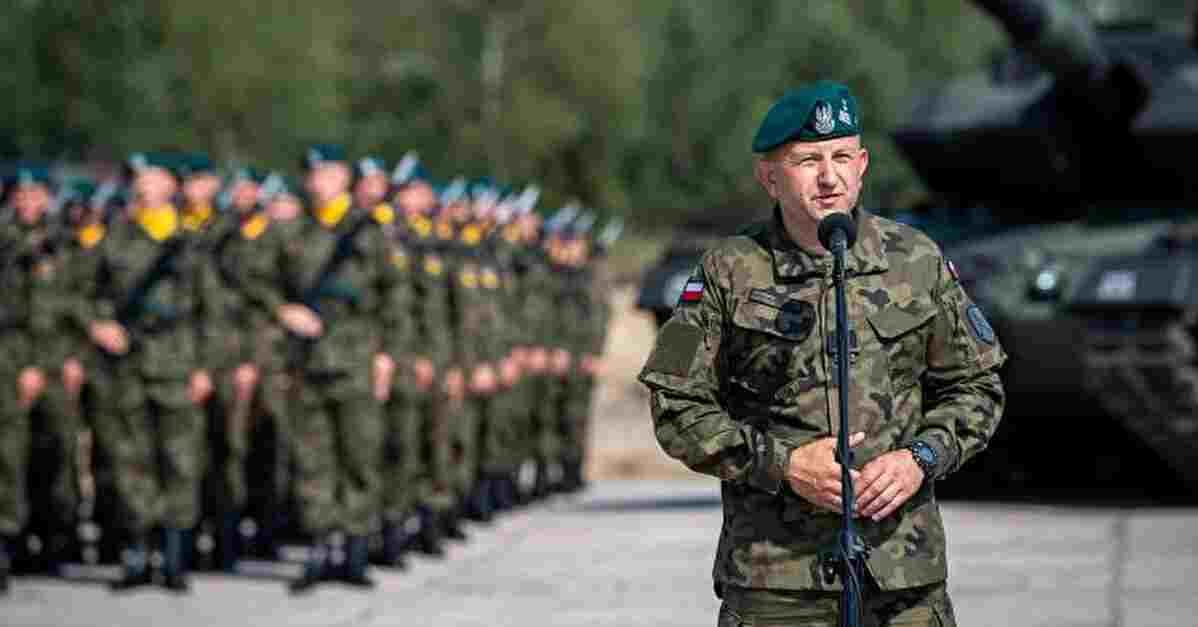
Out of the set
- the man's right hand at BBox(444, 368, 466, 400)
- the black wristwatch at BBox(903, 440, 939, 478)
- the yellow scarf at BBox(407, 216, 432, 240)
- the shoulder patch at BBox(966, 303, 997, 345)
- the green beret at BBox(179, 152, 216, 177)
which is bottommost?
the black wristwatch at BBox(903, 440, 939, 478)

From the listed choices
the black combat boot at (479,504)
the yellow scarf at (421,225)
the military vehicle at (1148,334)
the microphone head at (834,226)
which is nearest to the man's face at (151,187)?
the yellow scarf at (421,225)

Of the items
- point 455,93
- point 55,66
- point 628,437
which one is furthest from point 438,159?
point 628,437

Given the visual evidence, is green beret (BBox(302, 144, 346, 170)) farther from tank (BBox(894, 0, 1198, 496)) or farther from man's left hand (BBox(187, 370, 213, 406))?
tank (BBox(894, 0, 1198, 496))

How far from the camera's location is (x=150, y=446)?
11.4 m

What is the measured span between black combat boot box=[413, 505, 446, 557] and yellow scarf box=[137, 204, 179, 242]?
202cm

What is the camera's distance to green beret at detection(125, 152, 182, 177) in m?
11.6

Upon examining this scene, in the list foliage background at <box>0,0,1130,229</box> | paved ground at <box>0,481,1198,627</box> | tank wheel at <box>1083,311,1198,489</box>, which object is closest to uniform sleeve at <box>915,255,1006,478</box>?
paved ground at <box>0,481,1198,627</box>

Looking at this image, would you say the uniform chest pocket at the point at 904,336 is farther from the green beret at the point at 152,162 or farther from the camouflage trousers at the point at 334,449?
the green beret at the point at 152,162

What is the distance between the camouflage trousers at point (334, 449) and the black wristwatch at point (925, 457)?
6.29 meters

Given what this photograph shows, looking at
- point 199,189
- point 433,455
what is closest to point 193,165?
point 199,189

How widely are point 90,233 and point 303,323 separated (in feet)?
5.21

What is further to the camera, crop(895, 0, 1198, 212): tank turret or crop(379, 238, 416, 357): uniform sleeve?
crop(895, 0, 1198, 212): tank turret

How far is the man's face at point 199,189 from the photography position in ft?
39.6

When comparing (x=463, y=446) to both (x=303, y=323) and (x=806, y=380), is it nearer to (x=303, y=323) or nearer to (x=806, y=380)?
(x=303, y=323)
